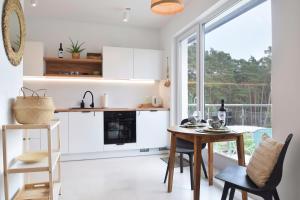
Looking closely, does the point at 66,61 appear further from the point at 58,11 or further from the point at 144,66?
the point at 144,66

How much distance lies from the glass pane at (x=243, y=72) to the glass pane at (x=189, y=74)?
36 centimetres

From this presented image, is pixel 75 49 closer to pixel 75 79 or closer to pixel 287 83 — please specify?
pixel 75 79

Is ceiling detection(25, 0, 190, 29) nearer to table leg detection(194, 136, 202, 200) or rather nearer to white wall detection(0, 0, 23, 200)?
white wall detection(0, 0, 23, 200)

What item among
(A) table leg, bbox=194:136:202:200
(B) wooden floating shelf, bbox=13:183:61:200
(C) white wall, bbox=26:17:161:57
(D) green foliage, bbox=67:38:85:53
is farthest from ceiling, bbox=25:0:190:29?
(B) wooden floating shelf, bbox=13:183:61:200

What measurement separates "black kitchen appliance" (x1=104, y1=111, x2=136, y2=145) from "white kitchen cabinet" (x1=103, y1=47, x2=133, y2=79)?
78 cm

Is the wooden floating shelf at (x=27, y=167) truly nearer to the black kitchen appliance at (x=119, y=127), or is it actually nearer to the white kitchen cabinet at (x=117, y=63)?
the black kitchen appliance at (x=119, y=127)

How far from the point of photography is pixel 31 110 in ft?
6.02

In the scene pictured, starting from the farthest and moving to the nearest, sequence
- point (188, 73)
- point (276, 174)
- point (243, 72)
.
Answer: point (188, 73), point (243, 72), point (276, 174)

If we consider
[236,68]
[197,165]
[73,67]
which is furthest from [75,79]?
[197,165]

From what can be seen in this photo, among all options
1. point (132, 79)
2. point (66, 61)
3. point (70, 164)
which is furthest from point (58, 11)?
point (70, 164)

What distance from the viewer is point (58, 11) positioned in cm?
394

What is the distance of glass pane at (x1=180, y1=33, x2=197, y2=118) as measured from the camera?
3716 mm

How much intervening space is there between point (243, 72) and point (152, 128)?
7.06ft

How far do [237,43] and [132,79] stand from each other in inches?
88.9
